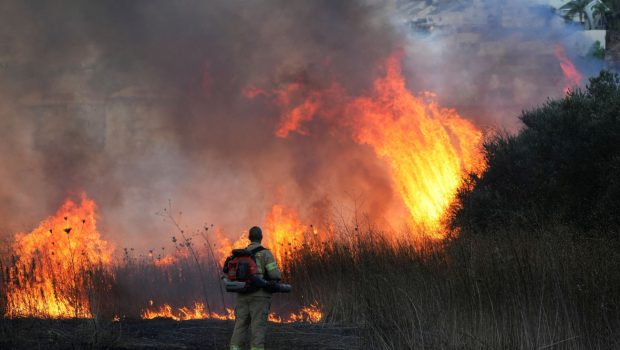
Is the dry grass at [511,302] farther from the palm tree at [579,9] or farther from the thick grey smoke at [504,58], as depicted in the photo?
the palm tree at [579,9]

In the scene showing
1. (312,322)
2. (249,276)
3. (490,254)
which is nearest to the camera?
(249,276)

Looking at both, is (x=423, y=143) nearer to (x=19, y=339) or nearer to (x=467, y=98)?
(x=467, y=98)

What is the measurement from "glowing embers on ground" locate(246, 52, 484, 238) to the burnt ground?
10.2 m

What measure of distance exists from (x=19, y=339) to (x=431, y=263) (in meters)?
6.34

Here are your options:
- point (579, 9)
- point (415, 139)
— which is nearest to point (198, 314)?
point (415, 139)

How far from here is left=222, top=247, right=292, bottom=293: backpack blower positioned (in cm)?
893

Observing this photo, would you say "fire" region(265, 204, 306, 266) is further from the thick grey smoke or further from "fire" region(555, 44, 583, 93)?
"fire" region(555, 44, 583, 93)

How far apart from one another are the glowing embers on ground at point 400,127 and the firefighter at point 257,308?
13.3 metres

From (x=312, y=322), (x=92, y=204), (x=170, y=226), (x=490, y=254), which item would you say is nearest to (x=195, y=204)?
(x=170, y=226)

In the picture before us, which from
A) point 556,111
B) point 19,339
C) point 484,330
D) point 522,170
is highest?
point 556,111

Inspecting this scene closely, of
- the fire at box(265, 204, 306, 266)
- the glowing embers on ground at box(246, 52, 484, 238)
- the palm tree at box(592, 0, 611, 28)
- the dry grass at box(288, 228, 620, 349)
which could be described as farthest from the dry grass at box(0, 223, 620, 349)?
the palm tree at box(592, 0, 611, 28)

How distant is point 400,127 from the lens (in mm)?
23703

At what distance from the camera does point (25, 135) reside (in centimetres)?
2269

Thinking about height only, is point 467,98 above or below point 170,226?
above
